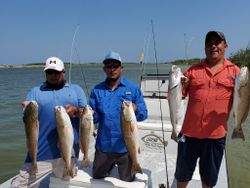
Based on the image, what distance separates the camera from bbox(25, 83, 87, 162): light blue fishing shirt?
Result: 158 inches

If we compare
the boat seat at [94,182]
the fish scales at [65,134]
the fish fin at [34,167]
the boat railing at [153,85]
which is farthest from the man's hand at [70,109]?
the boat railing at [153,85]

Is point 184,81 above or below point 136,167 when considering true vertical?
above

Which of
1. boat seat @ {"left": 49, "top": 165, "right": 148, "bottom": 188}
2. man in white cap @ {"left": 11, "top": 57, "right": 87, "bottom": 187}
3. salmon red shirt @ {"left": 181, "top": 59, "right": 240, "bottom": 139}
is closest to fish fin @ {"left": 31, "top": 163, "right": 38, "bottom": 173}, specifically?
man in white cap @ {"left": 11, "top": 57, "right": 87, "bottom": 187}

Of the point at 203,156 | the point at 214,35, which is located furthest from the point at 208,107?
the point at 214,35

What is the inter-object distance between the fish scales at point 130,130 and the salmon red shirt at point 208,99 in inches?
26.6

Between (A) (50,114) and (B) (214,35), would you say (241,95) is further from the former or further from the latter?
(A) (50,114)

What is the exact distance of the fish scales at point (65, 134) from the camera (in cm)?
366

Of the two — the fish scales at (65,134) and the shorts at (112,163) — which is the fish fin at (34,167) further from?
the shorts at (112,163)

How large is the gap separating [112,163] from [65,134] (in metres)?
0.85

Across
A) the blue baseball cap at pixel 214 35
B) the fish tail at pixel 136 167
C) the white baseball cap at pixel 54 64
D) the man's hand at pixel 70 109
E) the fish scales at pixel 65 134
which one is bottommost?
the fish tail at pixel 136 167

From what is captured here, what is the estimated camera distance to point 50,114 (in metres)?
4.03

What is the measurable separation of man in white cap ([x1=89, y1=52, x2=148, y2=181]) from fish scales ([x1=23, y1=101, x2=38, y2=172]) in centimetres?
77

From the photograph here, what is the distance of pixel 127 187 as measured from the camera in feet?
12.8

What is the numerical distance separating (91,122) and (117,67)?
2.58ft
